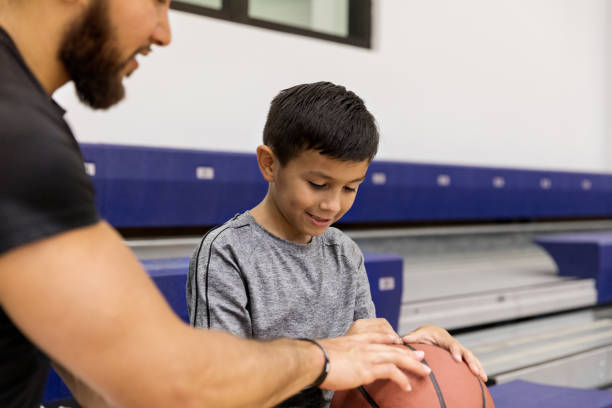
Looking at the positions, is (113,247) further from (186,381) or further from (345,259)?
(345,259)

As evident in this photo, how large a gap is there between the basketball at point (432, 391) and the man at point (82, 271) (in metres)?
0.32

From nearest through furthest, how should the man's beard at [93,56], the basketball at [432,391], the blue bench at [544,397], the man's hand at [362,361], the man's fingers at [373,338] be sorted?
the man's beard at [93,56]
the man's hand at [362,361]
the man's fingers at [373,338]
the basketball at [432,391]
the blue bench at [544,397]

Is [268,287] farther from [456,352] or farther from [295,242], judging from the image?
[456,352]

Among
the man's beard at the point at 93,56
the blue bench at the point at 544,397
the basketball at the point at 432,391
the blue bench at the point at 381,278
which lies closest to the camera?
the man's beard at the point at 93,56

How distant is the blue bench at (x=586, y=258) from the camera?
11.0 feet

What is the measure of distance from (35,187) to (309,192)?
63 cm

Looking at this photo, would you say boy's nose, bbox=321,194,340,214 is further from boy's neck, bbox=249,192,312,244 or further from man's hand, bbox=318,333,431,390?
man's hand, bbox=318,333,431,390

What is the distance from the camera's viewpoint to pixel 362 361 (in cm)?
77

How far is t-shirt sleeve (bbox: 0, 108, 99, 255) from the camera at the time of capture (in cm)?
50

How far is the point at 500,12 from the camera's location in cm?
481

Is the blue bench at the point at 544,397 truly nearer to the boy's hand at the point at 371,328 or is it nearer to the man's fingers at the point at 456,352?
the man's fingers at the point at 456,352

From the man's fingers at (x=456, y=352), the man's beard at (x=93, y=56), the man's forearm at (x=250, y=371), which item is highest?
the man's beard at (x=93, y=56)

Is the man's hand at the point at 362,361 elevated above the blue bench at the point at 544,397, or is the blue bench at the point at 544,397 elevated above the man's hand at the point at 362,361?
the man's hand at the point at 362,361

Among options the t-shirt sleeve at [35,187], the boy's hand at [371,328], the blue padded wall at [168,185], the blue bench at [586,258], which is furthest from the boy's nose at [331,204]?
the blue bench at [586,258]
